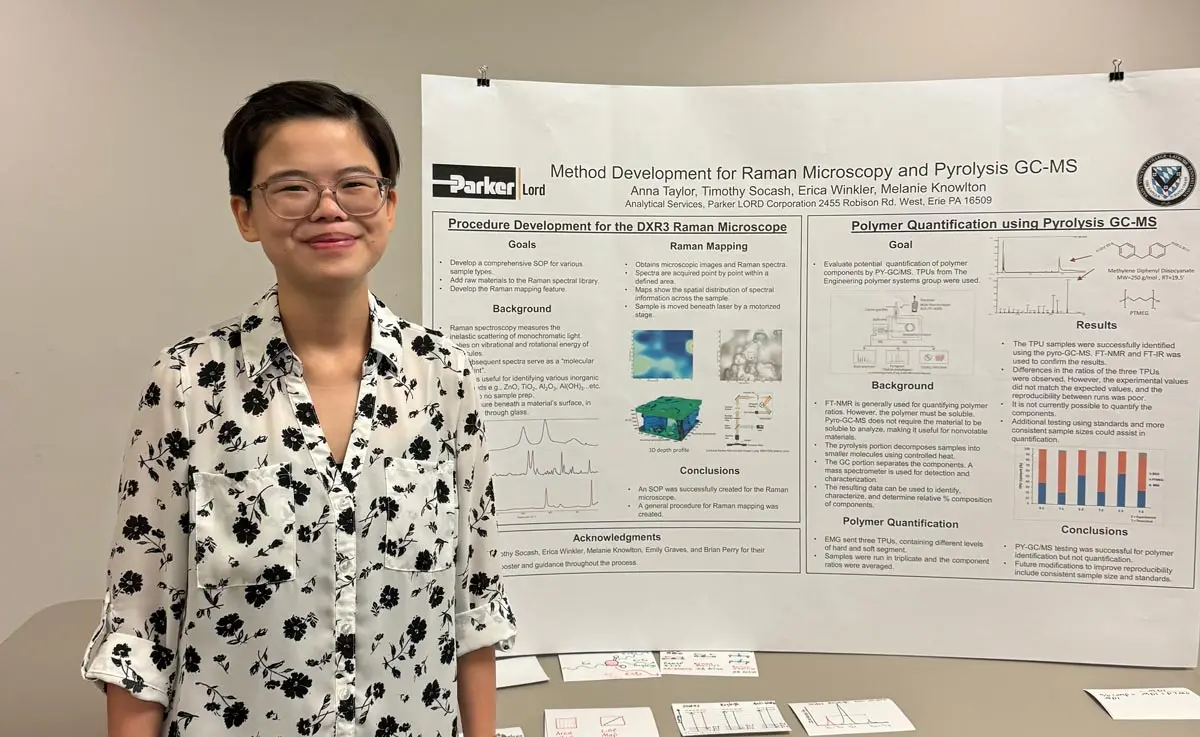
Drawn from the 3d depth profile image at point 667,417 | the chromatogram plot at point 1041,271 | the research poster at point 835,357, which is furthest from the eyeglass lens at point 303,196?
the chromatogram plot at point 1041,271

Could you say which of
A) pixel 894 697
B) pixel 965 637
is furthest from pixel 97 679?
pixel 965 637

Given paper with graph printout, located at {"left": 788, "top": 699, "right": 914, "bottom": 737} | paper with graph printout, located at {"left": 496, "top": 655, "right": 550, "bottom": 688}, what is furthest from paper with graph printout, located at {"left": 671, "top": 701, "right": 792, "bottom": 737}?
paper with graph printout, located at {"left": 496, "top": 655, "right": 550, "bottom": 688}

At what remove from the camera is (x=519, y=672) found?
5.08 feet

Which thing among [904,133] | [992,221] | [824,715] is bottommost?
[824,715]

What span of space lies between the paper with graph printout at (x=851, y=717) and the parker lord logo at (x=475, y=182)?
46.2 inches

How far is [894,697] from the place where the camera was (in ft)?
4.93

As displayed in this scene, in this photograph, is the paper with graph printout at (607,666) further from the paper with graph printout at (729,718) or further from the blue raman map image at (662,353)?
the blue raman map image at (662,353)

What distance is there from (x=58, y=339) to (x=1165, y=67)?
2.35 m

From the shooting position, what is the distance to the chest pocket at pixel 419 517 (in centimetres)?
97

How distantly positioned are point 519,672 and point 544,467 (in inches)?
16.5

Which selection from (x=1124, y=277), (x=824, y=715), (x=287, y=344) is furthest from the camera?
(x=1124, y=277)

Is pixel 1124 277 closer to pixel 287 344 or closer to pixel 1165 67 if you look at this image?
pixel 1165 67

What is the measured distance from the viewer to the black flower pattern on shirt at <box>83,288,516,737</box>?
90cm

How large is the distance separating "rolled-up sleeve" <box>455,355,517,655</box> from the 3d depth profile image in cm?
57
